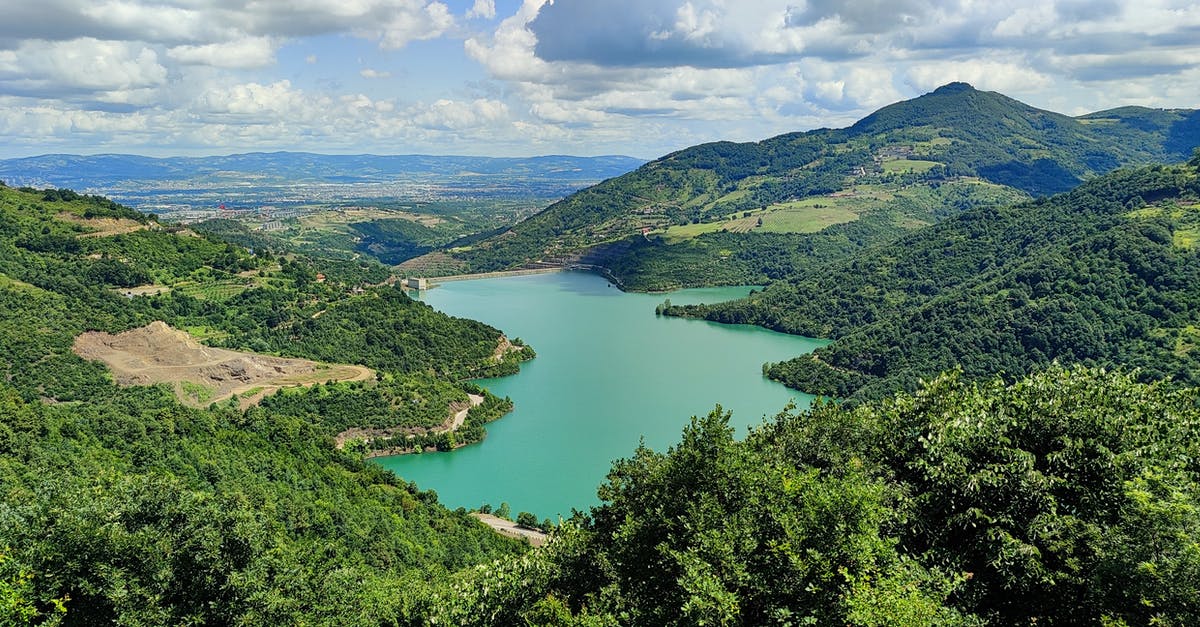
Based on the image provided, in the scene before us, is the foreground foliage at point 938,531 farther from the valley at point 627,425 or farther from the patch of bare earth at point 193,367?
the patch of bare earth at point 193,367

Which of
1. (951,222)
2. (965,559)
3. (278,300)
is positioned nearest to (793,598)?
(965,559)

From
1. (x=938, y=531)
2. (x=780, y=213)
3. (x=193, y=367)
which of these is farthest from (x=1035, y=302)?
(x=780, y=213)

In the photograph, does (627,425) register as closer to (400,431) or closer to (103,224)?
(400,431)

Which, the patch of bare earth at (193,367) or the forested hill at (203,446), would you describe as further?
the patch of bare earth at (193,367)

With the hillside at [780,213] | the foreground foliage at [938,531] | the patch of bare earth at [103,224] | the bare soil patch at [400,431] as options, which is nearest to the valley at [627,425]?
the foreground foliage at [938,531]

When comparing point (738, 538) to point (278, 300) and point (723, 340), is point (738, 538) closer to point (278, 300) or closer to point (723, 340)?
point (278, 300)

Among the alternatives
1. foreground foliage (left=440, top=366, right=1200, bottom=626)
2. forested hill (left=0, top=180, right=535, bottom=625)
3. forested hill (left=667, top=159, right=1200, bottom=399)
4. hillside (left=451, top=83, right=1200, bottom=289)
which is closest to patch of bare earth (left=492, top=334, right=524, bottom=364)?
forested hill (left=0, top=180, right=535, bottom=625)
